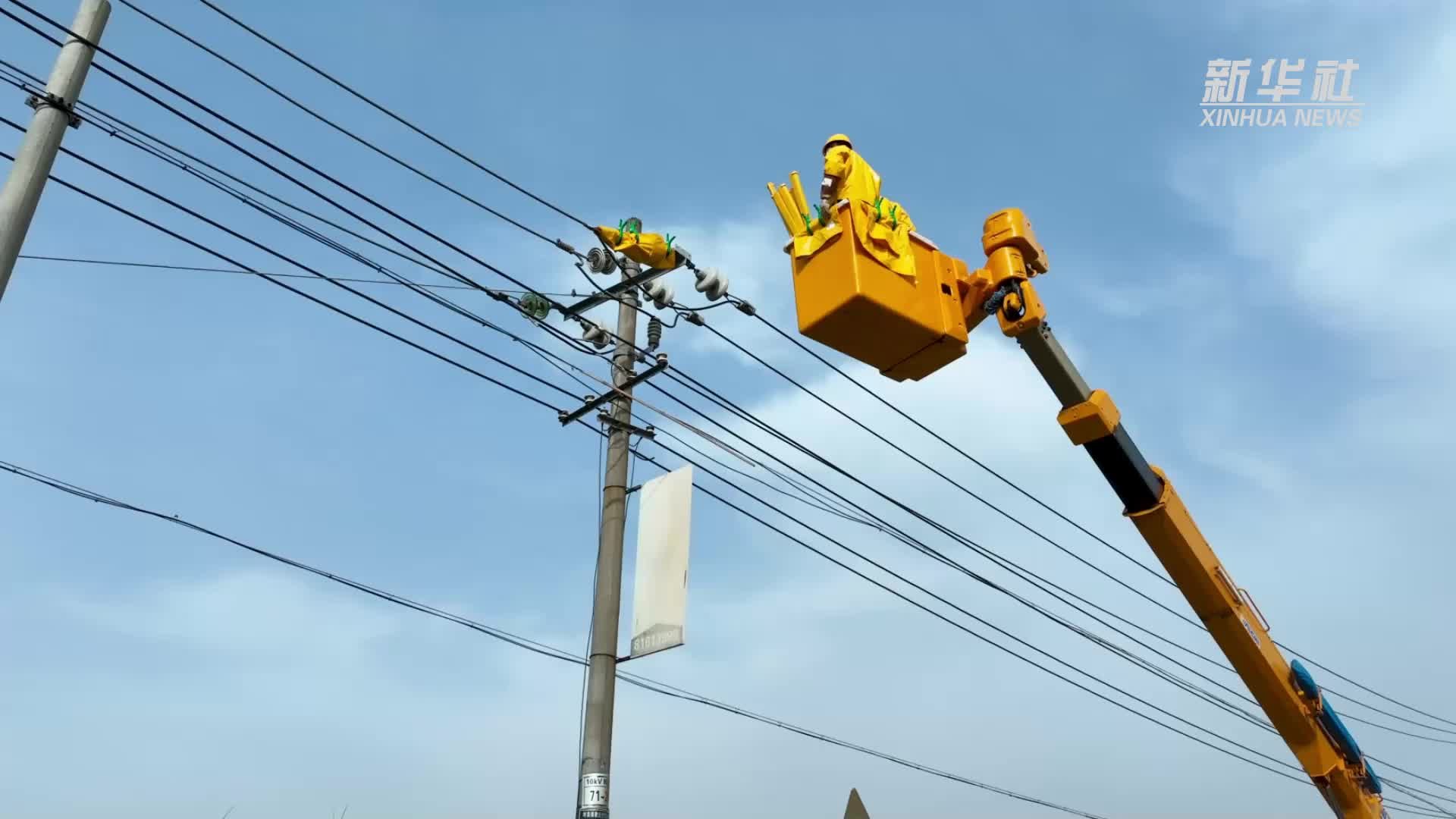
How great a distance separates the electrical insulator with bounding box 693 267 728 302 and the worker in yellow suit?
363 centimetres

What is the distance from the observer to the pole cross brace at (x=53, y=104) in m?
6.70

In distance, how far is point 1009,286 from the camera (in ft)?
27.2

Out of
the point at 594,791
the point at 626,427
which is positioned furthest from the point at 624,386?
the point at 594,791

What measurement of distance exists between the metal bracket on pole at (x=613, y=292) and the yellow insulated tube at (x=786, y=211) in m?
3.72

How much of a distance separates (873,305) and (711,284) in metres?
4.51

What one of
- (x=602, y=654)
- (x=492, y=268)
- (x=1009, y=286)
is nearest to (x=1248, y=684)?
(x=1009, y=286)

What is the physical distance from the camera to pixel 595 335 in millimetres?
11555

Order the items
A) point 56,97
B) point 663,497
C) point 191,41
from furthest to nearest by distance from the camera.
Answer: point 663,497
point 191,41
point 56,97

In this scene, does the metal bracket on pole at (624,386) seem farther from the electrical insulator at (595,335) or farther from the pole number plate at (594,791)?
the pole number plate at (594,791)

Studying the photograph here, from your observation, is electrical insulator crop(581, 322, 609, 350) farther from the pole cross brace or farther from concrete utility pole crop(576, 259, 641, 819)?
the pole cross brace

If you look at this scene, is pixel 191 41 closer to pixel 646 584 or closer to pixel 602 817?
pixel 646 584

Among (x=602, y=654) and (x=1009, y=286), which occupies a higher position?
(x=1009, y=286)

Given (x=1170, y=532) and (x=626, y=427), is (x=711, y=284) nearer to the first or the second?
(x=626, y=427)

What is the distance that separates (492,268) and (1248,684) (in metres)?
8.55
